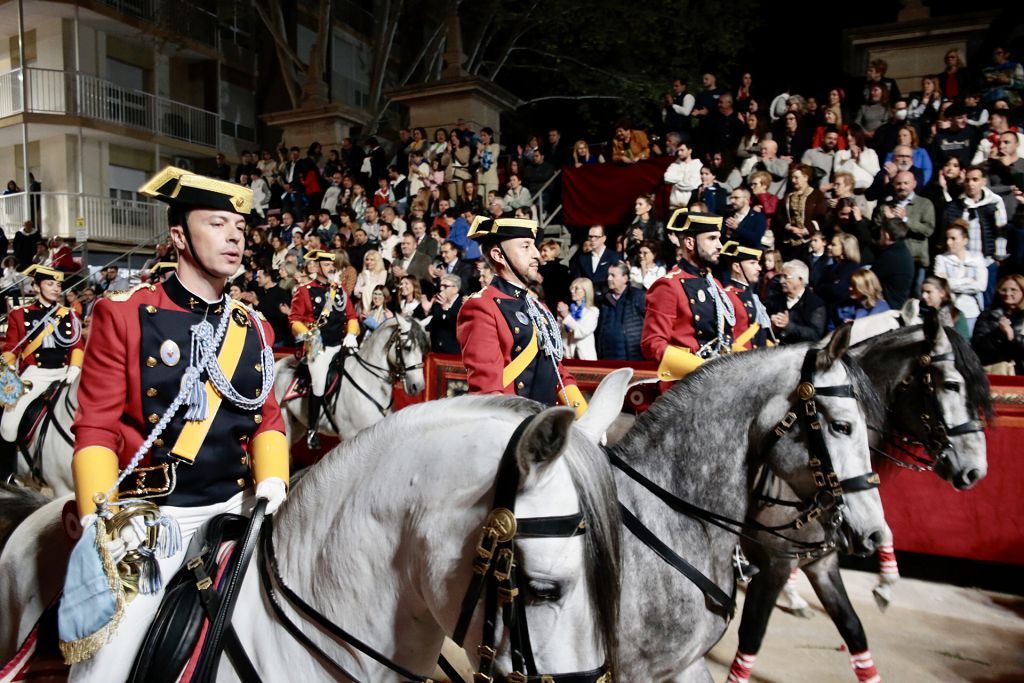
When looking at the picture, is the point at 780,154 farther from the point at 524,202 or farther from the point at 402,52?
the point at 402,52

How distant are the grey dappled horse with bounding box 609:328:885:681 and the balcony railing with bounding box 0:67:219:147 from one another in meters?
16.3

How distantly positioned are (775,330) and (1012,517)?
2.61 meters

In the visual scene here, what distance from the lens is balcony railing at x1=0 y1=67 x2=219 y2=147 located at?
1560 cm

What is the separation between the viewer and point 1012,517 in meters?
5.32

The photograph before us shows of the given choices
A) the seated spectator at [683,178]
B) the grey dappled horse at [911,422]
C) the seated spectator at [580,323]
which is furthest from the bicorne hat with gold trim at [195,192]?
the seated spectator at [683,178]

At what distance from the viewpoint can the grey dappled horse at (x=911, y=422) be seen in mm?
3732

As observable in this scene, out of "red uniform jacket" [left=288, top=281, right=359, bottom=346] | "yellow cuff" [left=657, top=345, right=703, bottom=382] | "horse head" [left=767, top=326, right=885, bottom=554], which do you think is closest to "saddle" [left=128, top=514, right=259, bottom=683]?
"horse head" [left=767, top=326, right=885, bottom=554]

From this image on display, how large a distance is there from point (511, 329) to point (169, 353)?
5.52ft

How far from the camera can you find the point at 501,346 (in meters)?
3.55

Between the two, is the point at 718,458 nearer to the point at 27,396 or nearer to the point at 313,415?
the point at 313,415

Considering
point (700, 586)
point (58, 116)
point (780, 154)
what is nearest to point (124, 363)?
point (700, 586)

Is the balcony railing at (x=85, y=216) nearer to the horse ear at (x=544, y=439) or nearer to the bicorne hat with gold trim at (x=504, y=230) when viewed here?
the bicorne hat with gold trim at (x=504, y=230)

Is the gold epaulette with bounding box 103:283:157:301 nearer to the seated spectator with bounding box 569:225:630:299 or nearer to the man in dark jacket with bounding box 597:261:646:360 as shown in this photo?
the man in dark jacket with bounding box 597:261:646:360

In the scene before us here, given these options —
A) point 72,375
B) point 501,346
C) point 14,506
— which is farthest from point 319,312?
point 14,506
